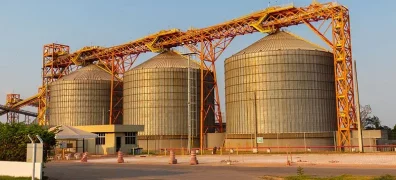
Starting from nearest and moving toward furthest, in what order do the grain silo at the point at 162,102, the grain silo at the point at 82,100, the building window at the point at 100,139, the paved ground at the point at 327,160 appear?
1. the paved ground at the point at 327,160
2. the building window at the point at 100,139
3. the grain silo at the point at 162,102
4. the grain silo at the point at 82,100

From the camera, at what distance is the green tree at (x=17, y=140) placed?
26.2m

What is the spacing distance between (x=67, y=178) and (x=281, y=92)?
47.7 metres

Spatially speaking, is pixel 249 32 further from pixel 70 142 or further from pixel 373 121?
pixel 373 121

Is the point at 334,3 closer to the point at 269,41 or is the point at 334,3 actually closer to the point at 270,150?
the point at 269,41

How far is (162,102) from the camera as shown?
86.9 m

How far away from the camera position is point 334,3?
6794cm

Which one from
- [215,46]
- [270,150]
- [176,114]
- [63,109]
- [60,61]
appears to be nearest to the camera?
[270,150]

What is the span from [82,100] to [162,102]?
2271 cm

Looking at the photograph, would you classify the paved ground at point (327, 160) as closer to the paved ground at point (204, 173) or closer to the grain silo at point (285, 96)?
the paved ground at point (204, 173)

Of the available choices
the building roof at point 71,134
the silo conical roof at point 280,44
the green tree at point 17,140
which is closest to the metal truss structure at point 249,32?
the silo conical roof at point 280,44

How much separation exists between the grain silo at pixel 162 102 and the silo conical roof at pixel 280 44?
52.9 ft

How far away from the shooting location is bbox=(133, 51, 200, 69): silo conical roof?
3533 inches

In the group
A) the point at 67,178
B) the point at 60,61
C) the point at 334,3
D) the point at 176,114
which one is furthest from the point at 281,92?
the point at 60,61

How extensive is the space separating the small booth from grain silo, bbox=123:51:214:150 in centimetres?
1721
